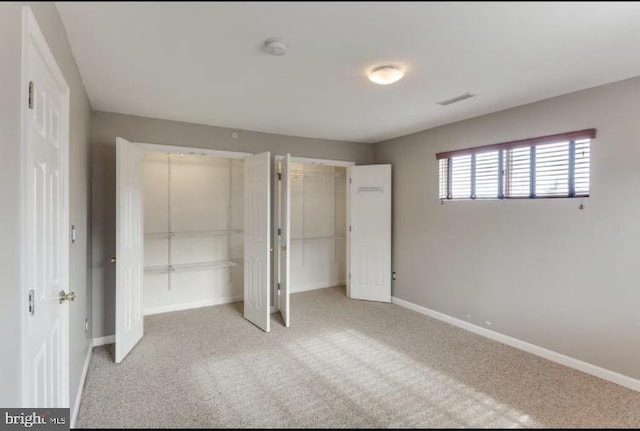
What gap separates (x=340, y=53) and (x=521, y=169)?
2.23m

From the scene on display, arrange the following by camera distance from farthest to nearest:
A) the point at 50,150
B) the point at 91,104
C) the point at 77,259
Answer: the point at 91,104, the point at 77,259, the point at 50,150

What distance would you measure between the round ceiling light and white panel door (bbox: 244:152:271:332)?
1631mm

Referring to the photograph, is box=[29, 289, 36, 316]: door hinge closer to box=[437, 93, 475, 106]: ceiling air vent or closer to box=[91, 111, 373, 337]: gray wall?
box=[91, 111, 373, 337]: gray wall

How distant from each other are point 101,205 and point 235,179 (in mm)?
1821

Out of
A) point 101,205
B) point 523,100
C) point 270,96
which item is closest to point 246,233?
point 101,205

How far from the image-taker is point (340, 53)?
2.12m

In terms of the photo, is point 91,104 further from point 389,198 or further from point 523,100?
point 523,100

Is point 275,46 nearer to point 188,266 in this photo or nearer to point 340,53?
point 340,53

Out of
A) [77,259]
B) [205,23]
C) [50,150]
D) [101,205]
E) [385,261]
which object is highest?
[205,23]

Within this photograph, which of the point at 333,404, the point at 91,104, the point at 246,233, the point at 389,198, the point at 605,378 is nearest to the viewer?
the point at 333,404

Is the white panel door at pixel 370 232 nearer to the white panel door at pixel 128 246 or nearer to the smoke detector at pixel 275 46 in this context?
the white panel door at pixel 128 246

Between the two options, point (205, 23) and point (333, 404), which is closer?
point (205, 23)

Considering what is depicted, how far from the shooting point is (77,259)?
8.12ft

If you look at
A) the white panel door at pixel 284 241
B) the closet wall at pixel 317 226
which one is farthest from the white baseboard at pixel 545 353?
the closet wall at pixel 317 226
